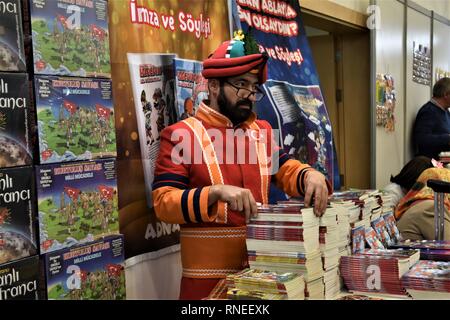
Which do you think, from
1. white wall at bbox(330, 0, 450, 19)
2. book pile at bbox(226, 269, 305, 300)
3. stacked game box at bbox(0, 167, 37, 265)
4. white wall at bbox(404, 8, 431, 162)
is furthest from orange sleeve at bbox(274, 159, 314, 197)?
white wall at bbox(404, 8, 431, 162)

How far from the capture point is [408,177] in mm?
3648

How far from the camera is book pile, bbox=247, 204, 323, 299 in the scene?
65.2 inches

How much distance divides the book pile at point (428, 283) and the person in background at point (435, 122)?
352 cm

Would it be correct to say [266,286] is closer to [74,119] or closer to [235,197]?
[235,197]

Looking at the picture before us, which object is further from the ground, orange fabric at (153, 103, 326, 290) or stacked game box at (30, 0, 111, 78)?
stacked game box at (30, 0, 111, 78)

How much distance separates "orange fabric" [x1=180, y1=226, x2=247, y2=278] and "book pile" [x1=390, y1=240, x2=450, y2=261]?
715 mm

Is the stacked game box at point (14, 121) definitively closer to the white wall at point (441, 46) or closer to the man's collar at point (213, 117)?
the man's collar at point (213, 117)

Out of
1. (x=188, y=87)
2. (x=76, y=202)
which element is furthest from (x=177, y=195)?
(x=188, y=87)

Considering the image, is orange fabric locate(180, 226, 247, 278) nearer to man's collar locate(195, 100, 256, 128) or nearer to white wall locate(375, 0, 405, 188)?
man's collar locate(195, 100, 256, 128)
